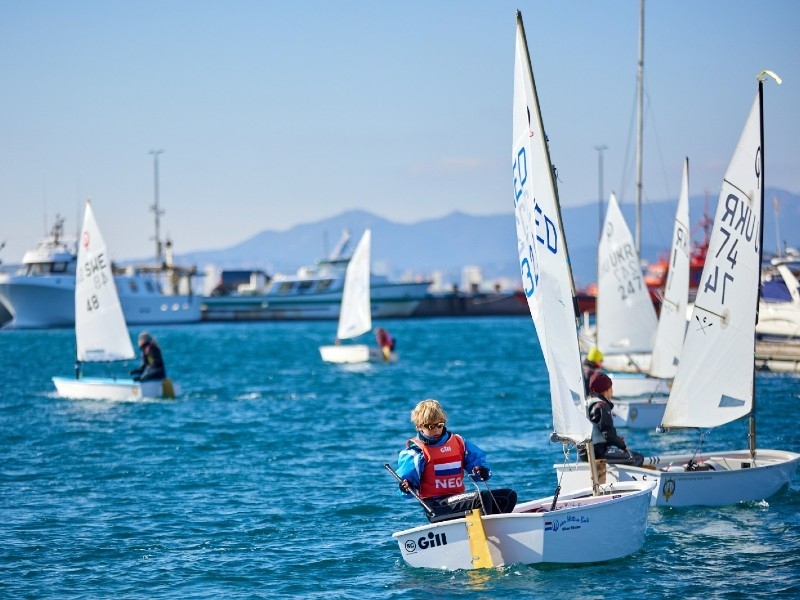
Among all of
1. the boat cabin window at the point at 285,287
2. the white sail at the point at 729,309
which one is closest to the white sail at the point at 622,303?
the white sail at the point at 729,309

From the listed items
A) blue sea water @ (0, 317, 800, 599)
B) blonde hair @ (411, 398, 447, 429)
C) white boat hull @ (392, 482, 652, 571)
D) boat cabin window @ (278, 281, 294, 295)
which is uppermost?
boat cabin window @ (278, 281, 294, 295)

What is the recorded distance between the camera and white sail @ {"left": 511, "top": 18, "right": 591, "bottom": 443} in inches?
432

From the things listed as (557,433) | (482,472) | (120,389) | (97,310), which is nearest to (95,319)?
(97,310)

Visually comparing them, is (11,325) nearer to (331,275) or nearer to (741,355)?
(331,275)

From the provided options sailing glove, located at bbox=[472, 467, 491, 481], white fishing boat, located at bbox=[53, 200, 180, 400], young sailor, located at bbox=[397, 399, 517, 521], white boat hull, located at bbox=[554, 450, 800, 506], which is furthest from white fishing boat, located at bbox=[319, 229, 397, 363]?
sailing glove, located at bbox=[472, 467, 491, 481]

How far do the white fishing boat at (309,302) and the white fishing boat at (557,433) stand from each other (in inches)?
3932

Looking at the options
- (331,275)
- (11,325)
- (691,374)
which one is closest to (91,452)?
(691,374)

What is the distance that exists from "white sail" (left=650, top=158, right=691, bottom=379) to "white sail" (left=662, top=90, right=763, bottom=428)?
9793 mm

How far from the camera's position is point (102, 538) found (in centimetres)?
1341

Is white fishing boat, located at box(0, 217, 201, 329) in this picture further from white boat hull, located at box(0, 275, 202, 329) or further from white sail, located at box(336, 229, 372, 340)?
white sail, located at box(336, 229, 372, 340)

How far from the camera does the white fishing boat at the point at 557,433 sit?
10766 mm

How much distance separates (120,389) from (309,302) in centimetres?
8555

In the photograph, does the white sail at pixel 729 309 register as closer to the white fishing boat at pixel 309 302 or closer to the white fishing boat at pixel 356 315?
the white fishing boat at pixel 356 315

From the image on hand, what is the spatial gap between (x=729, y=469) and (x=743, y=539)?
1960 mm
